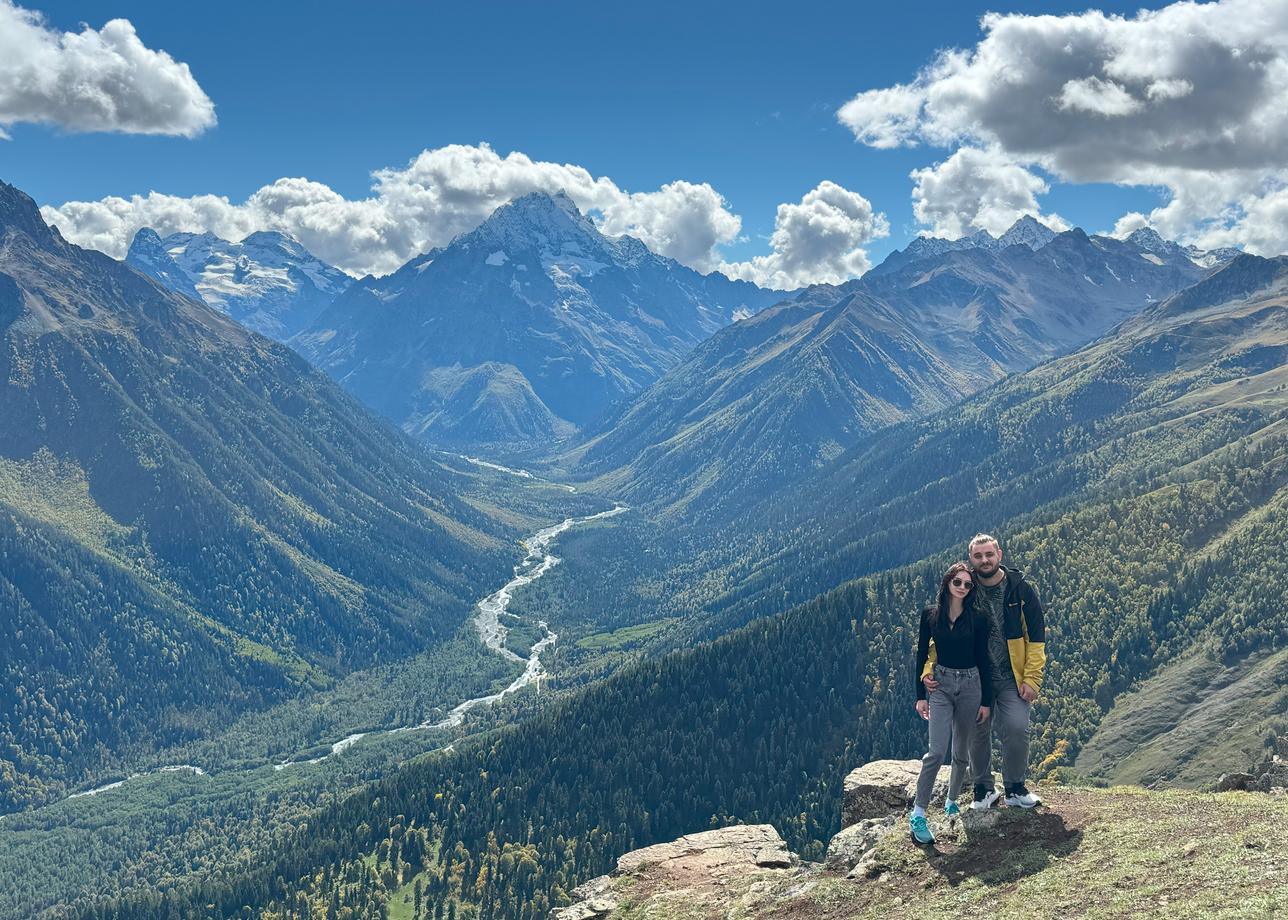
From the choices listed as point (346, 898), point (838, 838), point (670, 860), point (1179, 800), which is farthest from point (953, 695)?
point (346, 898)

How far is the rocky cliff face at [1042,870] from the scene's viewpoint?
98.4ft

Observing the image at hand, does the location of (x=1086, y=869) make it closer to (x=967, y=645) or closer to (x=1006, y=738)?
(x=1006, y=738)

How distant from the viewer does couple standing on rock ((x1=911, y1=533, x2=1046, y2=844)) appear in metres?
33.6

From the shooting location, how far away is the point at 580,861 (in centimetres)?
19950

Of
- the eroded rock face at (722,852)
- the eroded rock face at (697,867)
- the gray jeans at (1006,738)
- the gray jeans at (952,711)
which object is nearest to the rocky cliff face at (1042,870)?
the eroded rock face at (697,867)

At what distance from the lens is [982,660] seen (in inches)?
1348

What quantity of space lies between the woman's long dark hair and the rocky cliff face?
10102 mm

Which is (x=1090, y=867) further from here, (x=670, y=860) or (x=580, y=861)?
(x=580, y=861)

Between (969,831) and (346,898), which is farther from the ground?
(969,831)

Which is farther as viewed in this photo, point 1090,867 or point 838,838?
point 838,838

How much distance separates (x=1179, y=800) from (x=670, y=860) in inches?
1184

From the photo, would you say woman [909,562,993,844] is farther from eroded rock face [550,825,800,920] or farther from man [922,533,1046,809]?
eroded rock face [550,825,800,920]

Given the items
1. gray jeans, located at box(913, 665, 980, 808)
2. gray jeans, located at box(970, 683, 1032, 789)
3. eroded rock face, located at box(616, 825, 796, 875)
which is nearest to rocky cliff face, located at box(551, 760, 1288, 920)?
gray jeans, located at box(970, 683, 1032, 789)

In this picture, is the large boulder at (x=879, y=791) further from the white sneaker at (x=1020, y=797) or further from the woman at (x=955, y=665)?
the woman at (x=955, y=665)
